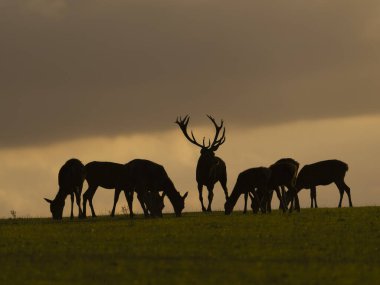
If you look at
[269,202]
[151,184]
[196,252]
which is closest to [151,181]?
[151,184]

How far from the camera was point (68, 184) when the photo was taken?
39.5 meters

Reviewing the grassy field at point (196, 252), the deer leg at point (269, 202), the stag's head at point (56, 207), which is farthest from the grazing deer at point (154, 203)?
the grassy field at point (196, 252)

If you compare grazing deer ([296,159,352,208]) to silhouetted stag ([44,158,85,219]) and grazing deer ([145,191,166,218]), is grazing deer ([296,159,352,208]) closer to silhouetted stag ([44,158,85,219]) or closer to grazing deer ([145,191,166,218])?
grazing deer ([145,191,166,218])

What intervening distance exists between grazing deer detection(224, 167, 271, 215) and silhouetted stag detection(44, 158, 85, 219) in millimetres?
5877

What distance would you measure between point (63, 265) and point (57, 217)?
1866 centimetres

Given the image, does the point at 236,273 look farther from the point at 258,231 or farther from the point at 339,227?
the point at 339,227

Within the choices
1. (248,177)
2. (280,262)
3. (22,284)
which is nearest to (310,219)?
(248,177)

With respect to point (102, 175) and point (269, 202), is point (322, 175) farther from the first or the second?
point (102, 175)

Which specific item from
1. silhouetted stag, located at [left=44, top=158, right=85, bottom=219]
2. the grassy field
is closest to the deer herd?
silhouetted stag, located at [left=44, top=158, right=85, bottom=219]

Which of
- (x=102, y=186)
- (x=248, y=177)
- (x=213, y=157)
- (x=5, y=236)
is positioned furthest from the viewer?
(x=213, y=157)

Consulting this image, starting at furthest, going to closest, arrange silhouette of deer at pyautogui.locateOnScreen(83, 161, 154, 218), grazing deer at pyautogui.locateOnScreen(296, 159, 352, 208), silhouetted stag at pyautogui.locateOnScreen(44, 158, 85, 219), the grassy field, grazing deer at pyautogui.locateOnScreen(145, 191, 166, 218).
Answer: grazing deer at pyautogui.locateOnScreen(296, 159, 352, 208)
silhouette of deer at pyautogui.locateOnScreen(83, 161, 154, 218)
silhouetted stag at pyautogui.locateOnScreen(44, 158, 85, 219)
grazing deer at pyautogui.locateOnScreen(145, 191, 166, 218)
the grassy field

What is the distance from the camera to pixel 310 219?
1266 inches

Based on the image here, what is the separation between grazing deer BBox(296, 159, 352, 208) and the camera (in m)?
45.9

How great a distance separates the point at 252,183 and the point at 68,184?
7.32 metres
